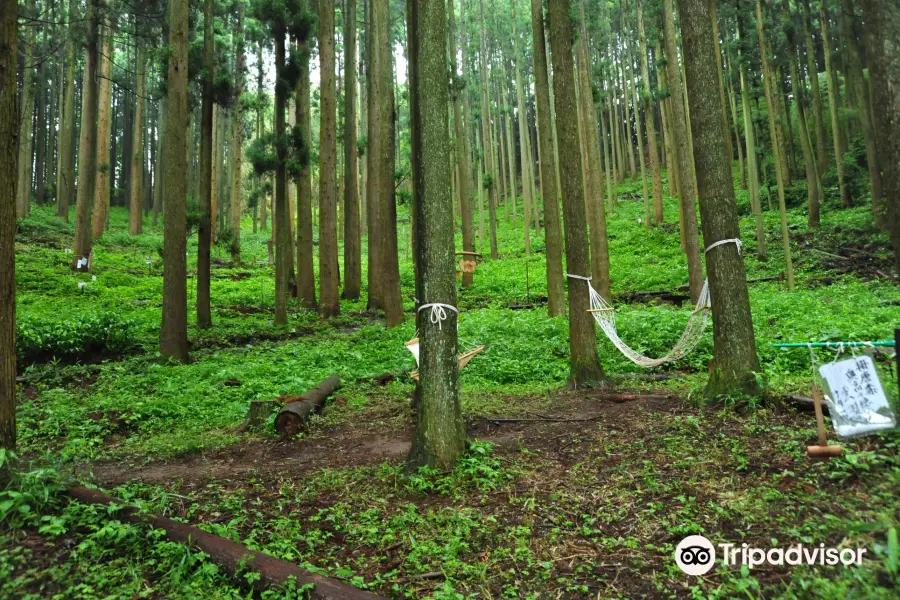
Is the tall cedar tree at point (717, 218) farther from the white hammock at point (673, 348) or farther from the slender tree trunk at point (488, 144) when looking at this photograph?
the slender tree trunk at point (488, 144)

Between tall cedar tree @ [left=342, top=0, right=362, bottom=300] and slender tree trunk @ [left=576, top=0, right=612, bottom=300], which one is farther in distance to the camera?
tall cedar tree @ [left=342, top=0, right=362, bottom=300]

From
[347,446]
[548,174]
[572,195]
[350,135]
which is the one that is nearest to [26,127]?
[350,135]

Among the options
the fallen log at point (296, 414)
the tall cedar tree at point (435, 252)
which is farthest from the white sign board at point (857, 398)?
the fallen log at point (296, 414)

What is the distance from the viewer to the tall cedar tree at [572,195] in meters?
5.98

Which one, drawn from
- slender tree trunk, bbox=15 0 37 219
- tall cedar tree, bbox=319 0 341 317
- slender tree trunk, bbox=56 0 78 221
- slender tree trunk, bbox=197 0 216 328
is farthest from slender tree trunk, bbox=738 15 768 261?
slender tree trunk, bbox=15 0 37 219

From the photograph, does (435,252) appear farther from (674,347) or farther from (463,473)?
(674,347)

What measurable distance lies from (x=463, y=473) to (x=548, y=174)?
6771mm

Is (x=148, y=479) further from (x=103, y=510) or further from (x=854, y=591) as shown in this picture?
(x=854, y=591)

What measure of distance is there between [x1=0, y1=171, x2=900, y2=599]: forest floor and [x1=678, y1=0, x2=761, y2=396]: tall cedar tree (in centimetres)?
35

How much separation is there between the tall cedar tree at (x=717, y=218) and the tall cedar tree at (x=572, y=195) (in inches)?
55.9

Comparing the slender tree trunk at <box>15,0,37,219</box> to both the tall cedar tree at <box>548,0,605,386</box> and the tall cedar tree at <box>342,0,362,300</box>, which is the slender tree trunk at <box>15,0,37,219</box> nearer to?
the tall cedar tree at <box>342,0,362,300</box>

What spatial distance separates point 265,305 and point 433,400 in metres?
10.9

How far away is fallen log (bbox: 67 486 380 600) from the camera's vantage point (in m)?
2.30

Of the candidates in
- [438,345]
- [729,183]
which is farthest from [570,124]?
[438,345]
